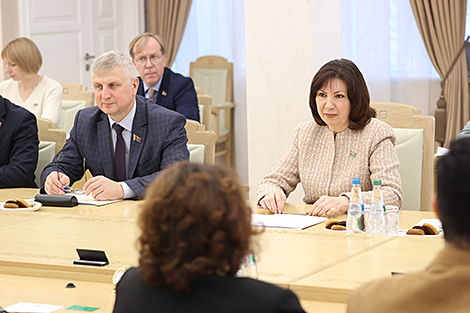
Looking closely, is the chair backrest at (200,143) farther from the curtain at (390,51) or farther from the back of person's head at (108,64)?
the curtain at (390,51)

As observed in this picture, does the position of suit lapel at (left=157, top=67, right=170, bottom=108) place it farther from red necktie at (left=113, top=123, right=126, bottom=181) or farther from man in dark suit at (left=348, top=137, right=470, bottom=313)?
man in dark suit at (left=348, top=137, right=470, bottom=313)

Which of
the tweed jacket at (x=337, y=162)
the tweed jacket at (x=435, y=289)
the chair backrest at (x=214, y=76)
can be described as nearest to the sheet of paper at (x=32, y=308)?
the tweed jacket at (x=435, y=289)

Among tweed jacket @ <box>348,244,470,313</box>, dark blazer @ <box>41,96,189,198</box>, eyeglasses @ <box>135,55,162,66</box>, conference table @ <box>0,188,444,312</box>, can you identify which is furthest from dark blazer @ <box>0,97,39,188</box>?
tweed jacket @ <box>348,244,470,313</box>

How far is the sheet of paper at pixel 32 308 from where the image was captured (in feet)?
5.93

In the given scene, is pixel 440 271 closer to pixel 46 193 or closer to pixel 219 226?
pixel 219 226

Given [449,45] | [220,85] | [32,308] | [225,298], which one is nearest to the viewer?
[225,298]

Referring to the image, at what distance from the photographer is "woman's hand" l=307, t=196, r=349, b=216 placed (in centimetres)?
280

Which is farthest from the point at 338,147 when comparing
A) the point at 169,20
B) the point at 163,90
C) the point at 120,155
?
the point at 169,20

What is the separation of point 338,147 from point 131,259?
1.36 m

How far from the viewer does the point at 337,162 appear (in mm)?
3201

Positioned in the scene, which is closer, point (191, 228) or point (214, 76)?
point (191, 228)

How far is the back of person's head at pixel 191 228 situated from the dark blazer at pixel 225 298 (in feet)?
0.06

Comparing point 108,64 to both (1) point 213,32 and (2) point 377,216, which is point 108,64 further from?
(1) point 213,32

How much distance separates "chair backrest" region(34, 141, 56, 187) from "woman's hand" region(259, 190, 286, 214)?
1.49 m
